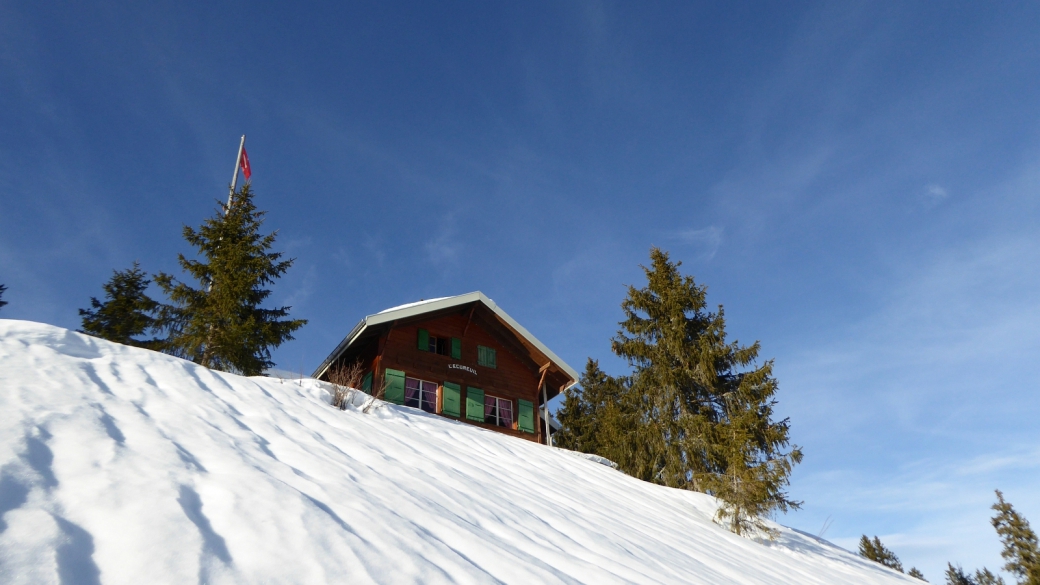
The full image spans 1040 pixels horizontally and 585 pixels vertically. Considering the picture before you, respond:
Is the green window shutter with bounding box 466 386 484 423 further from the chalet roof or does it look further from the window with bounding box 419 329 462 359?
the chalet roof

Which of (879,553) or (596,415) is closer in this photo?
(596,415)

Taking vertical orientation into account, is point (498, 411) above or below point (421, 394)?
below

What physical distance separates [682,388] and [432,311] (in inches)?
384

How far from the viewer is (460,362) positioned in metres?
20.3

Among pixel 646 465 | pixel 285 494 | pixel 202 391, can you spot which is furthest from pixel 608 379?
pixel 285 494

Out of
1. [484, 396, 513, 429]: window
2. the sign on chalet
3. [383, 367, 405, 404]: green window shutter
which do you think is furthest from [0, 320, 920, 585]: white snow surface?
[484, 396, 513, 429]: window

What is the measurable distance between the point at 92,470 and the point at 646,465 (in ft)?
68.0

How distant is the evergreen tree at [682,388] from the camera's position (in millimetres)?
20062

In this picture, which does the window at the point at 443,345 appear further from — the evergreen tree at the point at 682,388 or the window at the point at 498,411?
the evergreen tree at the point at 682,388

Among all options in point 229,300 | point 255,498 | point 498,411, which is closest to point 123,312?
point 229,300

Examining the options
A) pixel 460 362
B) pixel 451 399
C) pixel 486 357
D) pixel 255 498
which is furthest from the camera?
pixel 486 357

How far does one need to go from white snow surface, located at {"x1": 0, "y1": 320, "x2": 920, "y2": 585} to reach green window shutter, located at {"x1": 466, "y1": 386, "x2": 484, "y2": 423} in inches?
426

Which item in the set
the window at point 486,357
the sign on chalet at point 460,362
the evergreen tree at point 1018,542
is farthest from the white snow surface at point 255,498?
the evergreen tree at point 1018,542

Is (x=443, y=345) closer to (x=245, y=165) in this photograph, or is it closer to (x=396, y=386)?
(x=396, y=386)
